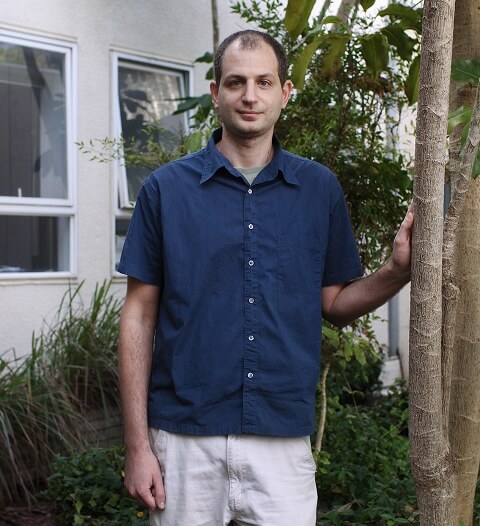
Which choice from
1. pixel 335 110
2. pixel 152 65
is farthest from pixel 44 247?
pixel 335 110

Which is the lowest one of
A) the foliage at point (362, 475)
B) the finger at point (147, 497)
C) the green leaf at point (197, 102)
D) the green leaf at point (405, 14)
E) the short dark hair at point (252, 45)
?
the foliage at point (362, 475)

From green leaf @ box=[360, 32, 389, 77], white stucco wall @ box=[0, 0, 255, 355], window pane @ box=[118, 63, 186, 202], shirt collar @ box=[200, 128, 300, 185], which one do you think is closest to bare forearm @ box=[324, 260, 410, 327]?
shirt collar @ box=[200, 128, 300, 185]

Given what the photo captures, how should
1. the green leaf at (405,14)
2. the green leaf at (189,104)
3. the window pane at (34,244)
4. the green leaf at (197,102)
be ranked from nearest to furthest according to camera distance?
1. the green leaf at (405,14)
2. the green leaf at (197,102)
3. the green leaf at (189,104)
4. the window pane at (34,244)

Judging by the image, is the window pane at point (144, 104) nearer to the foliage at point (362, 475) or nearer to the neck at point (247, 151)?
the foliage at point (362, 475)

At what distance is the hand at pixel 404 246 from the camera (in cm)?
237

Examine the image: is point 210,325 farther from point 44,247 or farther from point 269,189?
point 44,247

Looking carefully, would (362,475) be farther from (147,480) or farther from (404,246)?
(404,246)

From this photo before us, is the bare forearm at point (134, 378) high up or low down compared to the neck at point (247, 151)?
down

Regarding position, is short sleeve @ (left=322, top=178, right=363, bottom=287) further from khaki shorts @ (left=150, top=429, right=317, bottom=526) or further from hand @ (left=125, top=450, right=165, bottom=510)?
hand @ (left=125, top=450, right=165, bottom=510)

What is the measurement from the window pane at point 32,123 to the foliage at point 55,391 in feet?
2.87

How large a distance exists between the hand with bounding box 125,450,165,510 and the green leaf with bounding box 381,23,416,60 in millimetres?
2020

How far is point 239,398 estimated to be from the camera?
8.52ft

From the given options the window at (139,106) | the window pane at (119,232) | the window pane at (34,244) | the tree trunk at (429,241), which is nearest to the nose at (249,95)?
the tree trunk at (429,241)

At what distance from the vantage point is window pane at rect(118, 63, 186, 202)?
23.5ft
